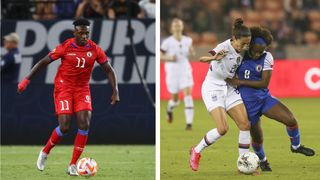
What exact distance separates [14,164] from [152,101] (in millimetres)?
3941

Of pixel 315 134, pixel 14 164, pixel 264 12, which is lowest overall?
pixel 264 12

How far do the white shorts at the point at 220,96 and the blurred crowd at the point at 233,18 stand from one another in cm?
2137

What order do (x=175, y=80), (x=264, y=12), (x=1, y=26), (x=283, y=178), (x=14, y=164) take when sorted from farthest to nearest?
(x=264, y=12) → (x=175, y=80) → (x=1, y=26) → (x=14, y=164) → (x=283, y=178)

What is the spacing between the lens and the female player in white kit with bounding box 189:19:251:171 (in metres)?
11.0

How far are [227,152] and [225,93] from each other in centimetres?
286

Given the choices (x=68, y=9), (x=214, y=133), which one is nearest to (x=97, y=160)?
(x=214, y=133)

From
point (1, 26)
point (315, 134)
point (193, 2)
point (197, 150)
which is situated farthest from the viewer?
point (193, 2)

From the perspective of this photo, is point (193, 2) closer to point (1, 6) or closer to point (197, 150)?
point (1, 6)

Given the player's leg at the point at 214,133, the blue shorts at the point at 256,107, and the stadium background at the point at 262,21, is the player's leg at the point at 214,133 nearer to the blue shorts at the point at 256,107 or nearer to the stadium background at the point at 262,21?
the blue shorts at the point at 256,107

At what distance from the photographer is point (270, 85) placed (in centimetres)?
2867

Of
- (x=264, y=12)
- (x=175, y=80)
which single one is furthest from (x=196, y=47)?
(x=175, y=80)

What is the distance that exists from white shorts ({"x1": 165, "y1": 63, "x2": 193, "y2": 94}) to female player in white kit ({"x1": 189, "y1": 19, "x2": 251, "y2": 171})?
7633 millimetres

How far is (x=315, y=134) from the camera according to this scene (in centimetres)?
1762

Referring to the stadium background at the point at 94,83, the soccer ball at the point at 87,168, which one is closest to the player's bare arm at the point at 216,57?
the soccer ball at the point at 87,168
